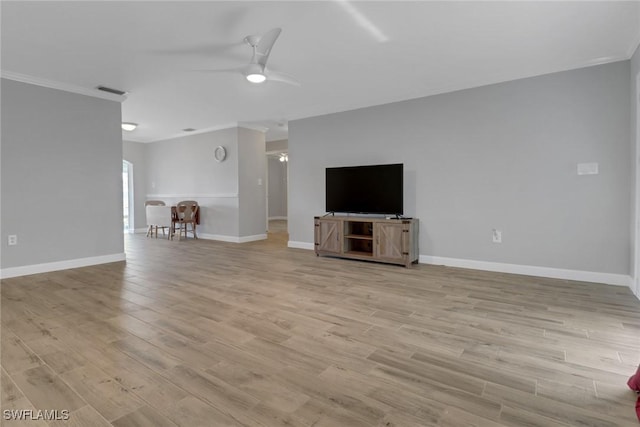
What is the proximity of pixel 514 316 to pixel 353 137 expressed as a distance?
11.3 ft

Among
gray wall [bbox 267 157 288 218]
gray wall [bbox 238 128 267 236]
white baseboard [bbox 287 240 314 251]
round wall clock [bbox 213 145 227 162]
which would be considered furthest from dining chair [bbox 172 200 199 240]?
gray wall [bbox 267 157 288 218]

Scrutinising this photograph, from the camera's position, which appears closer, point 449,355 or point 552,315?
point 449,355

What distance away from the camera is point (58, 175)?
4.20m

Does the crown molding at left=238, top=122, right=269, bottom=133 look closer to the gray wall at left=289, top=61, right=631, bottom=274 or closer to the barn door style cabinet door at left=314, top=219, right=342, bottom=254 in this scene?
the gray wall at left=289, top=61, right=631, bottom=274

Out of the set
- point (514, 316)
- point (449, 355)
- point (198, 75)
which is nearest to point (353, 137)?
point (198, 75)

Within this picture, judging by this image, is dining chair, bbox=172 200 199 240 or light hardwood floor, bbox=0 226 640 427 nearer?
light hardwood floor, bbox=0 226 640 427

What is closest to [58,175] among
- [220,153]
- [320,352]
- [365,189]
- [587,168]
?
[220,153]

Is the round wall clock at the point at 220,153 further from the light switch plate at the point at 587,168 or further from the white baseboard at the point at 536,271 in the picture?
the light switch plate at the point at 587,168

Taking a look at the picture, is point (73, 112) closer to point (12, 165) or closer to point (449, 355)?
point (12, 165)

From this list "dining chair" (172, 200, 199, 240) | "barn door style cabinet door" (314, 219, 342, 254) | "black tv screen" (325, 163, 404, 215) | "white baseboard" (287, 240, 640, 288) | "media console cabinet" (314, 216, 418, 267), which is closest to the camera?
"white baseboard" (287, 240, 640, 288)

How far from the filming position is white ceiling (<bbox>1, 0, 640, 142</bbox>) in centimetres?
247

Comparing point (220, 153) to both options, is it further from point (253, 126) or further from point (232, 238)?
point (232, 238)

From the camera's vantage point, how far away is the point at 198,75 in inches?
150

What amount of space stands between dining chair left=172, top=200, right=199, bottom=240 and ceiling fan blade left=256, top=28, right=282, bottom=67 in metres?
4.77
